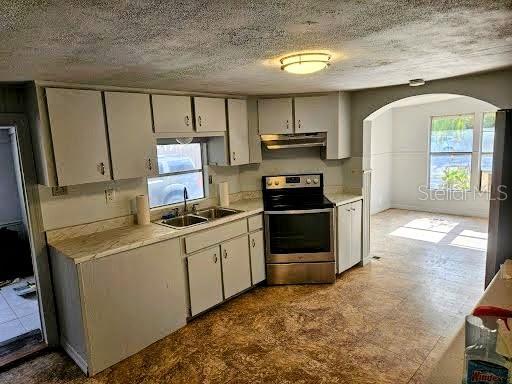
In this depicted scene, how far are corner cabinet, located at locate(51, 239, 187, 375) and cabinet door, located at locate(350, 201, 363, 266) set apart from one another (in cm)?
216

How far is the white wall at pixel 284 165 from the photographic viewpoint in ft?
14.3

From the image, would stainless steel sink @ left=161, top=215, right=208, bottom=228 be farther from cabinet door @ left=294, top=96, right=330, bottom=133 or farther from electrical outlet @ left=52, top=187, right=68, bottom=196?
cabinet door @ left=294, top=96, right=330, bottom=133

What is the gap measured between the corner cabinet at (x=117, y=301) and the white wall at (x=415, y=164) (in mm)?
5331

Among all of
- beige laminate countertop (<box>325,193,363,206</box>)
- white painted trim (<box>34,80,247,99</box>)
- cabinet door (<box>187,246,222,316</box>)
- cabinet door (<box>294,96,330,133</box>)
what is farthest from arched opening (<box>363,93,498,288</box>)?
white painted trim (<box>34,80,247,99</box>)

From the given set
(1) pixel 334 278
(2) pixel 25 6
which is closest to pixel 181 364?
(1) pixel 334 278

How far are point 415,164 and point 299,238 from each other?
4.71 metres

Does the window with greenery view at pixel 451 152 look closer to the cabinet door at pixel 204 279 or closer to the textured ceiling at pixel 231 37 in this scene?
the textured ceiling at pixel 231 37

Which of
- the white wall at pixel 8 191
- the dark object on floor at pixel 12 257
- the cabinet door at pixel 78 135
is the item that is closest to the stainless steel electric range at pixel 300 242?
the cabinet door at pixel 78 135

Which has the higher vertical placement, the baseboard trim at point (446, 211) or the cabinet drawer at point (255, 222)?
the cabinet drawer at point (255, 222)

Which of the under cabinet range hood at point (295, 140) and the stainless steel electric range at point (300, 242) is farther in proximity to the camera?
the under cabinet range hood at point (295, 140)

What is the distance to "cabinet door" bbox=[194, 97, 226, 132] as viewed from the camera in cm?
345

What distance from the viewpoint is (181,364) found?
256cm

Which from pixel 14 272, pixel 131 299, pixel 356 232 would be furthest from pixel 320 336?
pixel 14 272

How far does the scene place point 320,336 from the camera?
2836 millimetres
